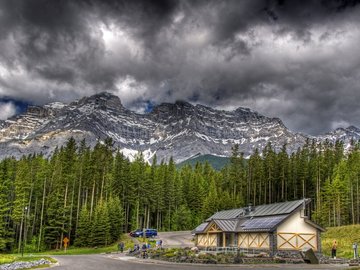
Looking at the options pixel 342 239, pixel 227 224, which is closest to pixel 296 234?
pixel 227 224

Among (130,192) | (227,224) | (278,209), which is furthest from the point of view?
(130,192)

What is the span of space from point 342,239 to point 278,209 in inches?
443

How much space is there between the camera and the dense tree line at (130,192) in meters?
67.5

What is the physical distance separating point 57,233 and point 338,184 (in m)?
52.4

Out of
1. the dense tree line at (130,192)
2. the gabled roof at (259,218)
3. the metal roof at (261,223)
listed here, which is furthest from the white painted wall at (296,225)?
the dense tree line at (130,192)

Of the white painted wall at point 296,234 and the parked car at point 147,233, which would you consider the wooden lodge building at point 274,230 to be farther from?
the parked car at point 147,233

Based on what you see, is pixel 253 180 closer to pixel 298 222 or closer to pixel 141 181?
pixel 141 181

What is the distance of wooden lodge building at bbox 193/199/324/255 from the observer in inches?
1822

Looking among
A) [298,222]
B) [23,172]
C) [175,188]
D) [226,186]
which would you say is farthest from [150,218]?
[298,222]

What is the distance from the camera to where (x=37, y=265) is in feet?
112

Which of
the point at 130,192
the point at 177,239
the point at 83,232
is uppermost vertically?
the point at 130,192

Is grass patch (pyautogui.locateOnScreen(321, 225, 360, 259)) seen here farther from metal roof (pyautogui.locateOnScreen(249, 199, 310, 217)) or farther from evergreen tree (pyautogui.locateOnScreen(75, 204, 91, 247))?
evergreen tree (pyautogui.locateOnScreen(75, 204, 91, 247))

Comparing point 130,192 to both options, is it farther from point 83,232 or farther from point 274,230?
point 274,230

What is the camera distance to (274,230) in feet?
150
